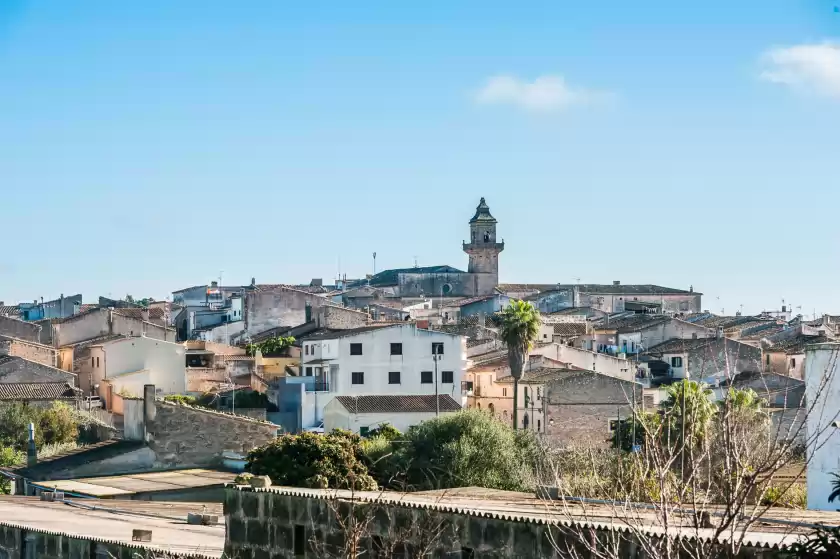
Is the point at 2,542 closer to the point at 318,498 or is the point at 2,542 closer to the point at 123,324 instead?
the point at 318,498

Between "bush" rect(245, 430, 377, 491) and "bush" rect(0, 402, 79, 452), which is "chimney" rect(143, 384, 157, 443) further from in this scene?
"bush" rect(0, 402, 79, 452)

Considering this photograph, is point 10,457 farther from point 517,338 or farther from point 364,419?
point 517,338

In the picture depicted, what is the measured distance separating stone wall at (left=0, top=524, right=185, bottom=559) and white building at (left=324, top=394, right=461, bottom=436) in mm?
42484

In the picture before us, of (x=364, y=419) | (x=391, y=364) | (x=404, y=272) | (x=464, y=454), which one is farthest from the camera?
(x=404, y=272)

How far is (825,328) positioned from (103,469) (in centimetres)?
5885

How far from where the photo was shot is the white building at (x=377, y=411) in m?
64.0

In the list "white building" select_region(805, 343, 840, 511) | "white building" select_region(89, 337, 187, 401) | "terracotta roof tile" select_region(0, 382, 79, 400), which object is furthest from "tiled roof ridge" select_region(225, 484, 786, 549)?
"white building" select_region(89, 337, 187, 401)

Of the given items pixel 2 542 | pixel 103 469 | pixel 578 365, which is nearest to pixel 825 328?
pixel 578 365

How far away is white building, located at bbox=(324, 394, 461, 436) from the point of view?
210 ft

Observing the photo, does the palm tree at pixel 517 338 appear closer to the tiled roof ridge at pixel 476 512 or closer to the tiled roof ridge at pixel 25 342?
the tiled roof ridge at pixel 25 342

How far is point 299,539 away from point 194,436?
36.0m

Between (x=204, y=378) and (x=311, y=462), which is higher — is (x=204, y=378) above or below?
above

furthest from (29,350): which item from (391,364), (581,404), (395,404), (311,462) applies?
(311,462)

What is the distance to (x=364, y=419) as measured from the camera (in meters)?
64.1
